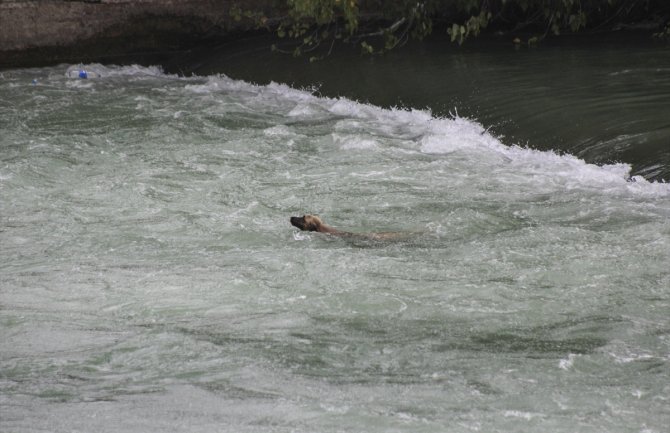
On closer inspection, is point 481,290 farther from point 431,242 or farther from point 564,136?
point 564,136

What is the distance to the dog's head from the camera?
249 inches

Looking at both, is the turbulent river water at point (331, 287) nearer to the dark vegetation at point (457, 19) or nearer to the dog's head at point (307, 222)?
the dog's head at point (307, 222)

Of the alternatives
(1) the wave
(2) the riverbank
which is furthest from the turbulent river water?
(2) the riverbank

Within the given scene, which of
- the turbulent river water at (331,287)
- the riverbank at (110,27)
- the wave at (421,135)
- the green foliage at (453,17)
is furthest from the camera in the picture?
the riverbank at (110,27)

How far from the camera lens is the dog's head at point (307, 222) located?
6336 mm

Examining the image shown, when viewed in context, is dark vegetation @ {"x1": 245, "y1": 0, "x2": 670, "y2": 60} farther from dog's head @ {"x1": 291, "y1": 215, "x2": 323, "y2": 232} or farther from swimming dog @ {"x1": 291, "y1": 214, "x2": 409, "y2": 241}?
dog's head @ {"x1": 291, "y1": 215, "x2": 323, "y2": 232}

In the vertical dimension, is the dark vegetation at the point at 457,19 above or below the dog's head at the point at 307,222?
above

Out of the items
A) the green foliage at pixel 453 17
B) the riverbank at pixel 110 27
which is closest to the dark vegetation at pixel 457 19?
the green foliage at pixel 453 17

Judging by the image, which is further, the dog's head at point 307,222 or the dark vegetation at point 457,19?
the dark vegetation at point 457,19

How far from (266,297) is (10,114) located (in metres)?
7.52

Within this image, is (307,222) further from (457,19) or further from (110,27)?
(110,27)

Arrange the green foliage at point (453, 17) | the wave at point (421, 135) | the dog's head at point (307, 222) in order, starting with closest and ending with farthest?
the dog's head at point (307, 222) < the wave at point (421, 135) < the green foliage at point (453, 17)

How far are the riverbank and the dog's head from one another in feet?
31.3

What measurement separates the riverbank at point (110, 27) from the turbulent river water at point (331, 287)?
599cm
